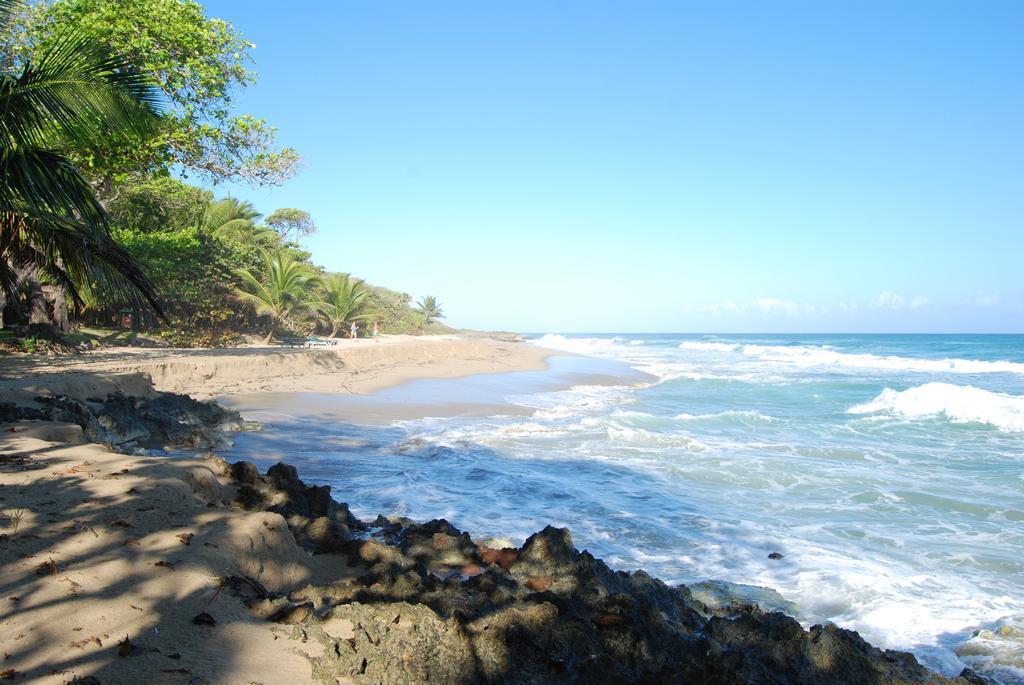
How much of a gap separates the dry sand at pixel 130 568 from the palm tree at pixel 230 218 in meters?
20.5

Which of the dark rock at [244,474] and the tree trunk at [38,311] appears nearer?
the dark rock at [244,474]

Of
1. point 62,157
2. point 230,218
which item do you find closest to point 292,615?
point 62,157

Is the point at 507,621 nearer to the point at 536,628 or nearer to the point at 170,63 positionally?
the point at 536,628

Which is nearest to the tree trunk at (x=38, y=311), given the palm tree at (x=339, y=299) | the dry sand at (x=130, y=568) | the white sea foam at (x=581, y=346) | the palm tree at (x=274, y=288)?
the palm tree at (x=274, y=288)

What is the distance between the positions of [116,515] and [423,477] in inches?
182

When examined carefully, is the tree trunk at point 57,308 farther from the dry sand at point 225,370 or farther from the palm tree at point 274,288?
the palm tree at point 274,288

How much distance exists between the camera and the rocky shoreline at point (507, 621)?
2.96 m

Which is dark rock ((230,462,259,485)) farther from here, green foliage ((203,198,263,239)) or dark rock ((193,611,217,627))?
green foliage ((203,198,263,239))

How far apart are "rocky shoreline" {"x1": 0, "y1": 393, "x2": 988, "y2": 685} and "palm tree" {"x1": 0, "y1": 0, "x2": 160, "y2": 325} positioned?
12.3 ft

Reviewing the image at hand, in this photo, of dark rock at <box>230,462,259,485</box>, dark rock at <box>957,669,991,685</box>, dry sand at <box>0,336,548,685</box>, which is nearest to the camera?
dry sand at <box>0,336,548,685</box>

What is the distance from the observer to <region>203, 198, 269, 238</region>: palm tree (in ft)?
81.6

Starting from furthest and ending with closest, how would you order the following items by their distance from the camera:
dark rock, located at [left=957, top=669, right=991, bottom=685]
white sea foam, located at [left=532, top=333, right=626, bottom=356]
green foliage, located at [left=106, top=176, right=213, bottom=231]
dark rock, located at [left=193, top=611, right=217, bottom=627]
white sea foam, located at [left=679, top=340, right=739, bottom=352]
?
1. white sea foam, located at [left=679, top=340, right=739, bottom=352]
2. white sea foam, located at [left=532, top=333, right=626, bottom=356]
3. green foliage, located at [left=106, top=176, right=213, bottom=231]
4. dark rock, located at [left=957, top=669, right=991, bottom=685]
5. dark rock, located at [left=193, top=611, right=217, bottom=627]

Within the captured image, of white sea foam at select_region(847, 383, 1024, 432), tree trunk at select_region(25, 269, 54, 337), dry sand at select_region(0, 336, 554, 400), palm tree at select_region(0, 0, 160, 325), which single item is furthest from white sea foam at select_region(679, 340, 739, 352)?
palm tree at select_region(0, 0, 160, 325)

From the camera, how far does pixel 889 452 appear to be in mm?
11945
